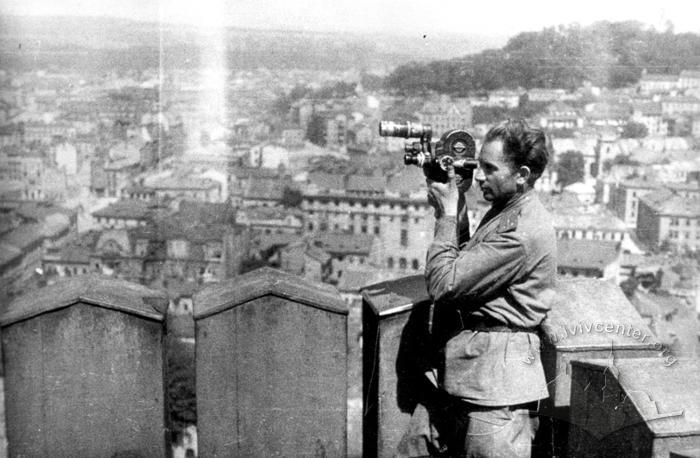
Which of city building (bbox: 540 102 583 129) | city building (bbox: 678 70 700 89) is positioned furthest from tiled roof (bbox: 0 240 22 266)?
city building (bbox: 678 70 700 89)

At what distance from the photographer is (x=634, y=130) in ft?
109

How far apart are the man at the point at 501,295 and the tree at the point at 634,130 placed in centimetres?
3252

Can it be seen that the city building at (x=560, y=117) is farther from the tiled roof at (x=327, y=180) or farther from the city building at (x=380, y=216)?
the tiled roof at (x=327, y=180)

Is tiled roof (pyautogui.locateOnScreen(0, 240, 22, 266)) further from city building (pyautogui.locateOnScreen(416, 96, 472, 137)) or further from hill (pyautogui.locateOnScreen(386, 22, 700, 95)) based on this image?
hill (pyautogui.locateOnScreen(386, 22, 700, 95))

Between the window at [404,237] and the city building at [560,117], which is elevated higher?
the city building at [560,117]

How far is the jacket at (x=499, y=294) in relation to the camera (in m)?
2.41

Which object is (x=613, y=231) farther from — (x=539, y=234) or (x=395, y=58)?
(x=539, y=234)

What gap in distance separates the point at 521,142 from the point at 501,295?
0.47m

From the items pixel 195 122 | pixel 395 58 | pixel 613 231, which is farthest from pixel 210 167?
pixel 613 231

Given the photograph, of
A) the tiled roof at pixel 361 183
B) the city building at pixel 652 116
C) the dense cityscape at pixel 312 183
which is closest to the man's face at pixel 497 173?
the dense cityscape at pixel 312 183

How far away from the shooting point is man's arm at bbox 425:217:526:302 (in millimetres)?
2395

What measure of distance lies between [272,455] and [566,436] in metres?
1.05

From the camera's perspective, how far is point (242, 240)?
30.1 m

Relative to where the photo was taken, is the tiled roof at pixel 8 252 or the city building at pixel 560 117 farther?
the city building at pixel 560 117
